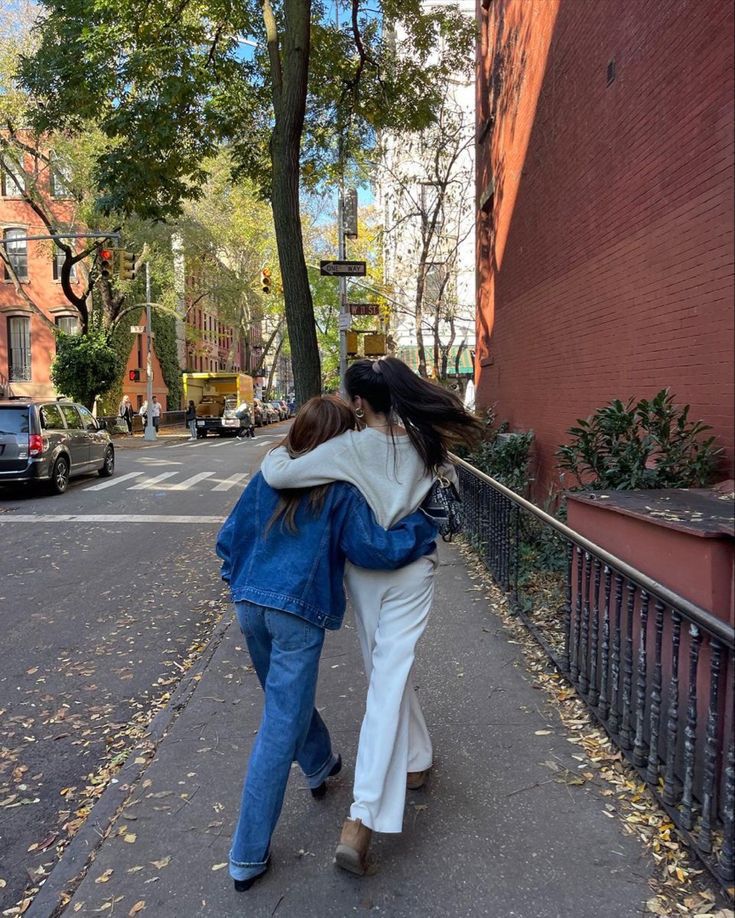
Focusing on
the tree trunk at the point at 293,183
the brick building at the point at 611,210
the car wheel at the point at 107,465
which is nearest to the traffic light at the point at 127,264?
the car wheel at the point at 107,465

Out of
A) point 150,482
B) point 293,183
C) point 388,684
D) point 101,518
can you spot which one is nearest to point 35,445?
point 101,518

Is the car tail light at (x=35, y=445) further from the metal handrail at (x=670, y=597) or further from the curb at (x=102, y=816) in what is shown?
the metal handrail at (x=670, y=597)

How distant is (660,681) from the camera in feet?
9.18

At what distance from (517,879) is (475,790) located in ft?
1.93

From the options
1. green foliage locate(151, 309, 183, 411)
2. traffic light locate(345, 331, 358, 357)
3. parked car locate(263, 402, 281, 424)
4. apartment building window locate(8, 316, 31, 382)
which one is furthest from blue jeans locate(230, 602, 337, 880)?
parked car locate(263, 402, 281, 424)

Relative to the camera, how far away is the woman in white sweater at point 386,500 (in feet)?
8.07

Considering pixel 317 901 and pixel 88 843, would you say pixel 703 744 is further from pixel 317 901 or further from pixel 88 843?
pixel 88 843

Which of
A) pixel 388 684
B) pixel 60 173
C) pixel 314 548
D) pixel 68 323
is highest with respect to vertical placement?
pixel 60 173

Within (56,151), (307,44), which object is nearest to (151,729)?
(307,44)

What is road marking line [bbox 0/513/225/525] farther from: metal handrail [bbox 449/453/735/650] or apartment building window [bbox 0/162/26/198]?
apartment building window [bbox 0/162/26/198]

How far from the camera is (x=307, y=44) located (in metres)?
7.28

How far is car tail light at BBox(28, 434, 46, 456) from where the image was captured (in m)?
12.1

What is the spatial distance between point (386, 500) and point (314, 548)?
0.30 metres

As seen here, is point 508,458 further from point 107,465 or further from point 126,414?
point 126,414
